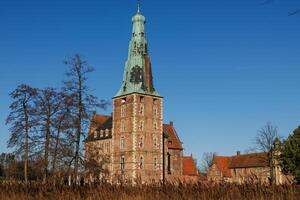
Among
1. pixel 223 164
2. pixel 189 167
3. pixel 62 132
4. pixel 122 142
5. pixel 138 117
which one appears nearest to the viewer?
pixel 62 132

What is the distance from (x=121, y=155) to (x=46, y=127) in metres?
39.2

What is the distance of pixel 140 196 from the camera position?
9.95 m

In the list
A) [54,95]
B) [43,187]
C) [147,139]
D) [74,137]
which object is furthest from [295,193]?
[147,139]

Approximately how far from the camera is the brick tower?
224 ft

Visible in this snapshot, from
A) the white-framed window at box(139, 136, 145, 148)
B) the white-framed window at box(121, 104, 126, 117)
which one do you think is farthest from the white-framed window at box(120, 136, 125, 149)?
the white-framed window at box(121, 104, 126, 117)

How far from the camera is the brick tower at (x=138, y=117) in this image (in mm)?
68375

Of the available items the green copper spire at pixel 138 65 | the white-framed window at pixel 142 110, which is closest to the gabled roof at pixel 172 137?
the white-framed window at pixel 142 110

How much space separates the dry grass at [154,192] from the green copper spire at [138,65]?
60324 mm

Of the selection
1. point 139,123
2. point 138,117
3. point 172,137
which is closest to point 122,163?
point 139,123

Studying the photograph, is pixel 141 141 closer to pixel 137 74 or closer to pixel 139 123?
pixel 139 123

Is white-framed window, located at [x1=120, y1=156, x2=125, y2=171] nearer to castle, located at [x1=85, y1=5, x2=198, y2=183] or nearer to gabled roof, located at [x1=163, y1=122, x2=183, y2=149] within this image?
Result: castle, located at [x1=85, y1=5, x2=198, y2=183]

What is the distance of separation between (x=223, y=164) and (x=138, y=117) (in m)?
28.1

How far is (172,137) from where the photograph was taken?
80.9m

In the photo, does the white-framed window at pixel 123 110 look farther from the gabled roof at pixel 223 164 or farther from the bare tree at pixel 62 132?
the bare tree at pixel 62 132
